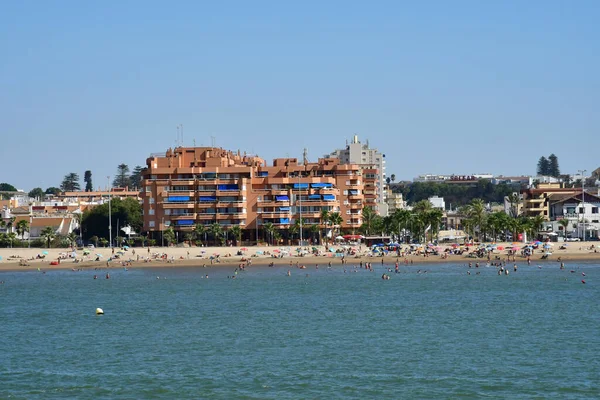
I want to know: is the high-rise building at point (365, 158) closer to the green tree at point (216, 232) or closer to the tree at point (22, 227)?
the green tree at point (216, 232)

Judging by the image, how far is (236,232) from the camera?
419 ft

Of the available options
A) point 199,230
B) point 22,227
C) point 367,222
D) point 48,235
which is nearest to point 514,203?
point 367,222

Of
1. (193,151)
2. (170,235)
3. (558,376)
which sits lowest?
(558,376)

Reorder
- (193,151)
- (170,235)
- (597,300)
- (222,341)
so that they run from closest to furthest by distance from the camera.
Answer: (222,341) → (597,300) → (170,235) → (193,151)

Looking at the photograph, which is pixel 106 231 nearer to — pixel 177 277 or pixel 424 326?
pixel 177 277

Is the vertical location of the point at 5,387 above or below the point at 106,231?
below

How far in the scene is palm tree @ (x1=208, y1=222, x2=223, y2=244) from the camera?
126 meters

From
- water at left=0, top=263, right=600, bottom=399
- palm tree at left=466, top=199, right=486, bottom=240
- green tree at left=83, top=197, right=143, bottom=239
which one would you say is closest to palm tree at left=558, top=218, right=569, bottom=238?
palm tree at left=466, top=199, right=486, bottom=240

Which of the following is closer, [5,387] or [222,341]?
[5,387]

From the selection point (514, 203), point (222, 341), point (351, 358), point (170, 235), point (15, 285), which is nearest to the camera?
point (351, 358)

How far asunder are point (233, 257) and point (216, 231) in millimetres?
14264

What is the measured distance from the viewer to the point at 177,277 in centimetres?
9456

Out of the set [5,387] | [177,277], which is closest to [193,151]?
[177,277]

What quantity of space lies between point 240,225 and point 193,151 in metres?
15.6
